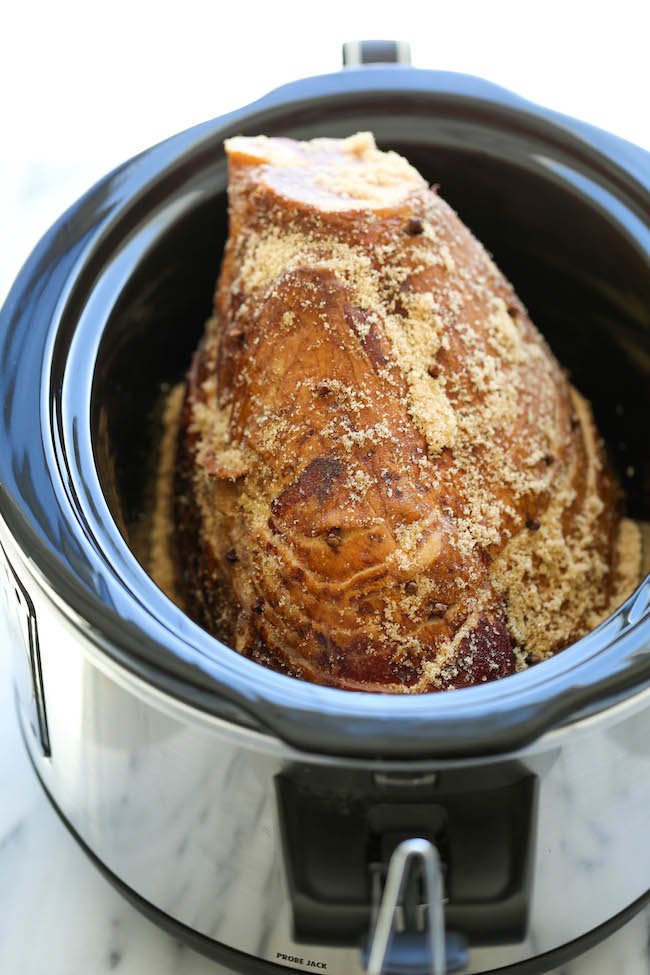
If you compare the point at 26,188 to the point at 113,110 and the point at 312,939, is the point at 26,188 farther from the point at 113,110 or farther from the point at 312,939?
the point at 312,939

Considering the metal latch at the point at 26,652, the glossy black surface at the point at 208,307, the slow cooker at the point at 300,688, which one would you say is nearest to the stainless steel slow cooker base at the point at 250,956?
the slow cooker at the point at 300,688

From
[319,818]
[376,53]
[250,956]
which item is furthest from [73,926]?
[376,53]

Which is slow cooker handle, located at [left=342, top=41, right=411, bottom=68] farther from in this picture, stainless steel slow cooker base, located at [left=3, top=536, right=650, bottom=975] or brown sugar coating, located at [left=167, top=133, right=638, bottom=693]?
stainless steel slow cooker base, located at [left=3, top=536, right=650, bottom=975]

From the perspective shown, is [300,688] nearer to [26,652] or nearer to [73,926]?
[26,652]

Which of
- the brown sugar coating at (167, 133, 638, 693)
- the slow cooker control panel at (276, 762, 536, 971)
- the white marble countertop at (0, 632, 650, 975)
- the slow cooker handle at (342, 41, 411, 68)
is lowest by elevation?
the white marble countertop at (0, 632, 650, 975)

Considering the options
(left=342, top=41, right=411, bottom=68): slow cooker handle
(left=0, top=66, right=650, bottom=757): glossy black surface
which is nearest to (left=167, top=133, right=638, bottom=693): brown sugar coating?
(left=0, top=66, right=650, bottom=757): glossy black surface

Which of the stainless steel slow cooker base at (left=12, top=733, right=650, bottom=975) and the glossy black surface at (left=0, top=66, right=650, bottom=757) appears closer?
the glossy black surface at (left=0, top=66, right=650, bottom=757)

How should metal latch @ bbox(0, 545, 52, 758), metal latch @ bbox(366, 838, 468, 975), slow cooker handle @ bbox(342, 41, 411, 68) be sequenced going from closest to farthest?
metal latch @ bbox(366, 838, 468, 975) < metal latch @ bbox(0, 545, 52, 758) < slow cooker handle @ bbox(342, 41, 411, 68)
